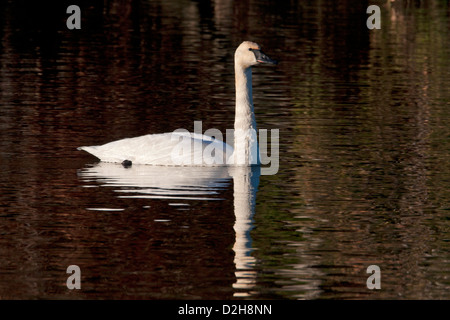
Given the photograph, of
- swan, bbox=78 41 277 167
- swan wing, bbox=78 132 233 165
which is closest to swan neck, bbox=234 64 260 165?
swan, bbox=78 41 277 167

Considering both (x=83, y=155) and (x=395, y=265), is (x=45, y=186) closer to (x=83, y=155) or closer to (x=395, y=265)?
(x=83, y=155)

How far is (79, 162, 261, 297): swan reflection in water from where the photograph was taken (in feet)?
56.9

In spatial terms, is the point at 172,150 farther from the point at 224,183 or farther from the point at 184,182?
the point at 224,183

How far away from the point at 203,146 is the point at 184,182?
3.93 ft

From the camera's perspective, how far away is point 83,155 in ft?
71.3

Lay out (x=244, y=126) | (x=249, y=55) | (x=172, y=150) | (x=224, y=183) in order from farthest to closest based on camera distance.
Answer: (x=249, y=55)
(x=244, y=126)
(x=172, y=150)
(x=224, y=183)

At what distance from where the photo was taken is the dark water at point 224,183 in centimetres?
1331

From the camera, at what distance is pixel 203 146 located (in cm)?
1989

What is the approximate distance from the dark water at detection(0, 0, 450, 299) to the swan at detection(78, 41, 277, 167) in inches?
11.3

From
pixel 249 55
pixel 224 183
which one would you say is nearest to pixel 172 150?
pixel 224 183

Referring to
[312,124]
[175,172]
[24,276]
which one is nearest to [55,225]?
[24,276]

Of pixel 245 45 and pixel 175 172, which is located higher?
pixel 245 45

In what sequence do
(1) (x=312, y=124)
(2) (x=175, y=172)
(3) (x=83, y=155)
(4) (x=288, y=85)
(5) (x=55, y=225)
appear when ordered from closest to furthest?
(5) (x=55, y=225), (2) (x=175, y=172), (3) (x=83, y=155), (1) (x=312, y=124), (4) (x=288, y=85)

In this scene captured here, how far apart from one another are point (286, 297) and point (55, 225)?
444 centimetres
